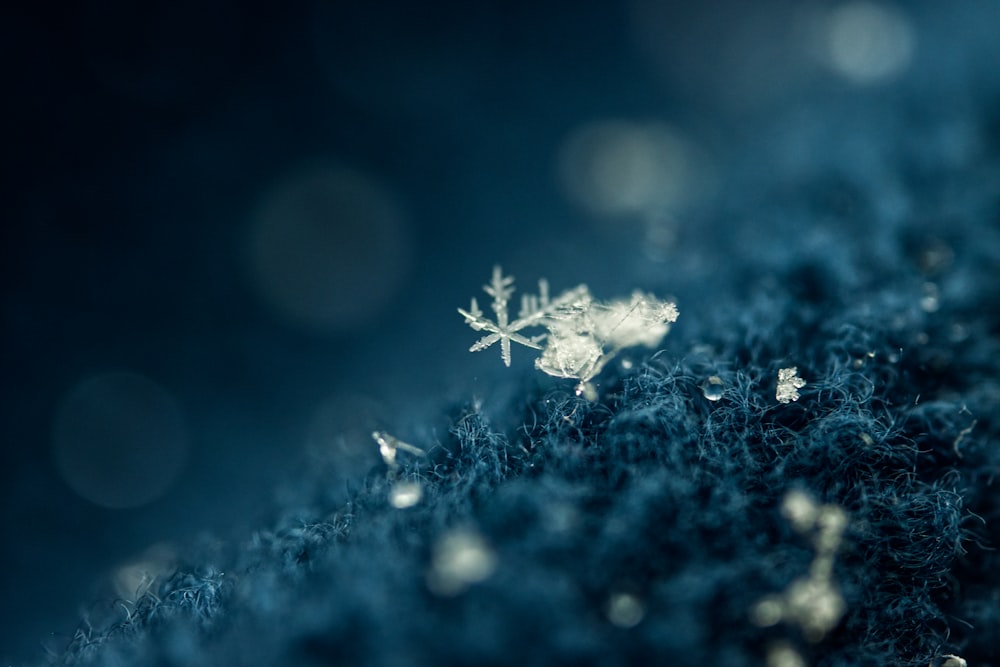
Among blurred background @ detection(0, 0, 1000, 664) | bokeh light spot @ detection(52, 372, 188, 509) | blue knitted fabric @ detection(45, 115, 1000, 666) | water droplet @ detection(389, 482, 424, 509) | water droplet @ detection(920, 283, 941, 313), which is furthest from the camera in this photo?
bokeh light spot @ detection(52, 372, 188, 509)

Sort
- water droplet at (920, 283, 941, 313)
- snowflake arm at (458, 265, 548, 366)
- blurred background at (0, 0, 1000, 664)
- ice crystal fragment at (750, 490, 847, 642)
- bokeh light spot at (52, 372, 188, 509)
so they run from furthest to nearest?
bokeh light spot at (52, 372, 188, 509)
blurred background at (0, 0, 1000, 664)
water droplet at (920, 283, 941, 313)
snowflake arm at (458, 265, 548, 366)
ice crystal fragment at (750, 490, 847, 642)

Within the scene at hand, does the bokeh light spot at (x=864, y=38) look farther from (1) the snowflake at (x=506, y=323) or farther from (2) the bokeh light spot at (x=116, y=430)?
(2) the bokeh light spot at (x=116, y=430)

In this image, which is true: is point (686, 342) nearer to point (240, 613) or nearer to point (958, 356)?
point (958, 356)

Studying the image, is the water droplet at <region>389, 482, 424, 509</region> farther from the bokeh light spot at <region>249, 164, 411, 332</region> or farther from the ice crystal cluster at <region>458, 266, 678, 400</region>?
the bokeh light spot at <region>249, 164, 411, 332</region>

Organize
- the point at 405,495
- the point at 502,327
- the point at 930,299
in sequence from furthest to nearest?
the point at 930,299 → the point at 502,327 → the point at 405,495

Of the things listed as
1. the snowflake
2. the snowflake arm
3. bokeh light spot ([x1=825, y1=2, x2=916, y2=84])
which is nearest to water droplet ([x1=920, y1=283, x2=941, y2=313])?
the snowflake

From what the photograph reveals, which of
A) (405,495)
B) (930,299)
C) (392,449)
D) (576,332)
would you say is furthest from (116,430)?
(930,299)

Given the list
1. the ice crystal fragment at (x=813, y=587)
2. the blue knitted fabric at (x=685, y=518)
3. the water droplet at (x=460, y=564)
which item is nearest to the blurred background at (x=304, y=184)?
the blue knitted fabric at (x=685, y=518)

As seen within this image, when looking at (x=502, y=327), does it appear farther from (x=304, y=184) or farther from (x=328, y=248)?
(x=304, y=184)

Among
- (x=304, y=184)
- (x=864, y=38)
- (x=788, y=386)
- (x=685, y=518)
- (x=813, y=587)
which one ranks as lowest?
(x=813, y=587)
